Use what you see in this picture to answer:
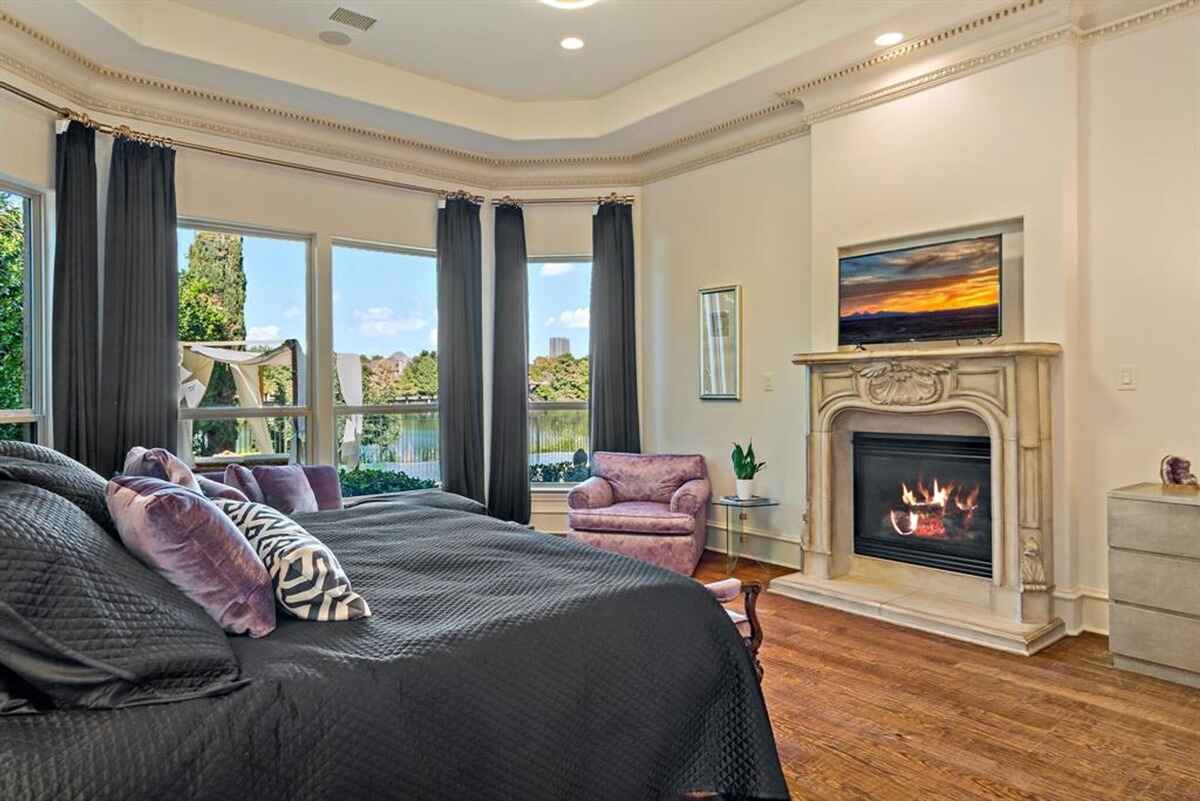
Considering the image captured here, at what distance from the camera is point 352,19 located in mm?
4168

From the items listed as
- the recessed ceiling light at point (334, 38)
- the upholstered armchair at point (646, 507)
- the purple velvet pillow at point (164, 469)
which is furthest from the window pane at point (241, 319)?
the purple velvet pillow at point (164, 469)

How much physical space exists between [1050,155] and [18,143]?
5129 millimetres

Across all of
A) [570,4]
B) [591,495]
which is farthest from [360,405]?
[570,4]

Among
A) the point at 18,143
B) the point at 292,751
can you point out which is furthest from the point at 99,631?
the point at 18,143

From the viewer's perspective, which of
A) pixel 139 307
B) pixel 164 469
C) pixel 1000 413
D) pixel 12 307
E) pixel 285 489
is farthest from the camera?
pixel 139 307

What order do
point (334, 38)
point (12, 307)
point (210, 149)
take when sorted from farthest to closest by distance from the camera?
1. point (210, 149)
2. point (334, 38)
3. point (12, 307)

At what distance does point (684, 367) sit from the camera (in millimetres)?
5703

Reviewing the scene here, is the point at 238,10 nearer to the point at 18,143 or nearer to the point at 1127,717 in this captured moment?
the point at 18,143

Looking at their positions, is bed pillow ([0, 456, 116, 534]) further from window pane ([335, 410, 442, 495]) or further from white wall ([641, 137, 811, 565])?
white wall ([641, 137, 811, 565])

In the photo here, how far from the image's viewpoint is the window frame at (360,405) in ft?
17.2

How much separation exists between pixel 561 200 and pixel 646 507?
2.60 meters

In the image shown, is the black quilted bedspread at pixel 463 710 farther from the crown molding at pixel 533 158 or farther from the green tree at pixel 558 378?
the green tree at pixel 558 378

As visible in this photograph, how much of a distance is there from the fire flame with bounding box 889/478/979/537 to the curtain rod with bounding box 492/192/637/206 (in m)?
3.04

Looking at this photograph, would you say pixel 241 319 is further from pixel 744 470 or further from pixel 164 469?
pixel 744 470
